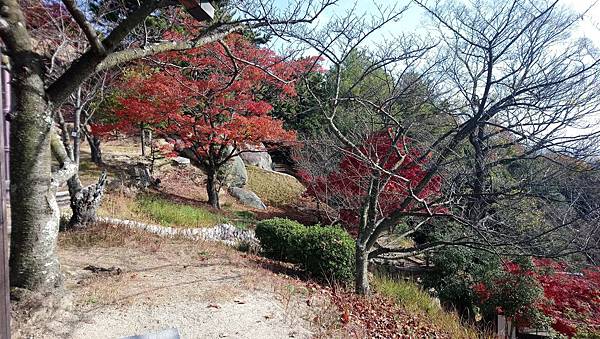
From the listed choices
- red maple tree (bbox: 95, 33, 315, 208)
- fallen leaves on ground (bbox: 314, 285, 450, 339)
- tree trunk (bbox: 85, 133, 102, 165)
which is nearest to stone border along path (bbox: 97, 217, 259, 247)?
red maple tree (bbox: 95, 33, 315, 208)

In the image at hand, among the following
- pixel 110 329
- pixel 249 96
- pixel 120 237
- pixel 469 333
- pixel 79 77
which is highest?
pixel 249 96

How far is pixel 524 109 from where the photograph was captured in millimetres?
4363

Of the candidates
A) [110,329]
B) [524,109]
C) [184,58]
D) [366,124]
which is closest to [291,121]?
[184,58]

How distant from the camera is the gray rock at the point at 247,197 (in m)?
15.4

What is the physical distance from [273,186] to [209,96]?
10361 mm

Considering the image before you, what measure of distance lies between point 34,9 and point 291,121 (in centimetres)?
1083

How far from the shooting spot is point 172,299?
3.96 meters

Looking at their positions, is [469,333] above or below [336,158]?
below

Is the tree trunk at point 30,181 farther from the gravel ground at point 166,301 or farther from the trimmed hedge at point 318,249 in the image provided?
the trimmed hedge at point 318,249

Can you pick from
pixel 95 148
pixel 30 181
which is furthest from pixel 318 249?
pixel 95 148

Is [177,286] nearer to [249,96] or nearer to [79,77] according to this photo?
[79,77]

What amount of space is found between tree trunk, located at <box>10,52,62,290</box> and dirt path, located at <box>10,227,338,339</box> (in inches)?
17.0

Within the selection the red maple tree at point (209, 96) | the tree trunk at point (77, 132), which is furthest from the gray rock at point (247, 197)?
the tree trunk at point (77, 132)

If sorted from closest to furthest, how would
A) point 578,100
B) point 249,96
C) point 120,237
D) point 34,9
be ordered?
point 578,100 → point 120,237 → point 34,9 → point 249,96
